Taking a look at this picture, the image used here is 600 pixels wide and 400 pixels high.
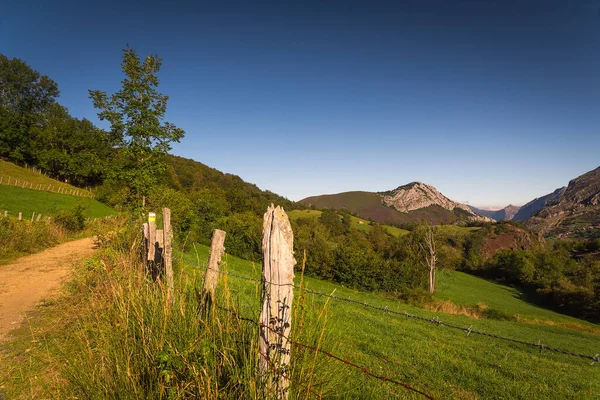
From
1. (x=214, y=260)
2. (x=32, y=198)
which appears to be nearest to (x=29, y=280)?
(x=214, y=260)

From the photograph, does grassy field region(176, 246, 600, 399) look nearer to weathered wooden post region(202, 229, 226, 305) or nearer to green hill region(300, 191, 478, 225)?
weathered wooden post region(202, 229, 226, 305)

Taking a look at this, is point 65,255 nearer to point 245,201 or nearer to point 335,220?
point 245,201

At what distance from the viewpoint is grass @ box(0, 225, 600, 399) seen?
7.88 feet

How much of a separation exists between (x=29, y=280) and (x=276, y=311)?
1114cm

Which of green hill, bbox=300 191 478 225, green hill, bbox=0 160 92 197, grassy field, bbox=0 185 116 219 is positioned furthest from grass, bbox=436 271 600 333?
green hill, bbox=300 191 478 225

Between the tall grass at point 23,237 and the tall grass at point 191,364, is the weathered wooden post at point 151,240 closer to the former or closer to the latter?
the tall grass at point 191,364

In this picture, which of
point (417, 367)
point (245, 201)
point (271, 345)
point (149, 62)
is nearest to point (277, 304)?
point (271, 345)

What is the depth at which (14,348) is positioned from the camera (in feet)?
15.7

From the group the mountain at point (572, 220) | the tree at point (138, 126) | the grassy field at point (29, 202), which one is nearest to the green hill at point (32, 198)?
the grassy field at point (29, 202)

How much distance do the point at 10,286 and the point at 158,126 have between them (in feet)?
22.3

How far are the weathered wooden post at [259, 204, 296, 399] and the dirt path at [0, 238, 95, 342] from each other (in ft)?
17.6

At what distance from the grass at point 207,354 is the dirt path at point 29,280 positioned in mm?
579

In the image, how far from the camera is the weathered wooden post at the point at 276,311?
215 cm

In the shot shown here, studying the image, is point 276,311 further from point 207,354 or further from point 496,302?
point 496,302
